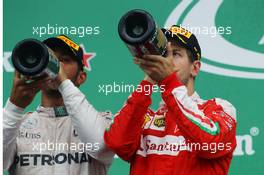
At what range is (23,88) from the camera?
1941 millimetres

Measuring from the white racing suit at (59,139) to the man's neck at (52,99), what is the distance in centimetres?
2

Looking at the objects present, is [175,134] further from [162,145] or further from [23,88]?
[23,88]

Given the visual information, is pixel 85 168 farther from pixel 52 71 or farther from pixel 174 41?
pixel 174 41

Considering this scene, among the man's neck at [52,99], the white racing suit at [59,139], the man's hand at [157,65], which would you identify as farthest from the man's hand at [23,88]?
the man's hand at [157,65]

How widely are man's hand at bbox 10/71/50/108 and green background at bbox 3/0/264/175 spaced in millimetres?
770

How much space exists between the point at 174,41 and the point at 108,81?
0.72 m

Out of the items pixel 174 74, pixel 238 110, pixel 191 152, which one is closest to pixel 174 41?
pixel 174 74

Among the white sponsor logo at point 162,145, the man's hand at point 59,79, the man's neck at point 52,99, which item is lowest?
the white sponsor logo at point 162,145

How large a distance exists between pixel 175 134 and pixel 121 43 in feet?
2.88

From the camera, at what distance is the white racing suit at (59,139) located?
1.98 metres

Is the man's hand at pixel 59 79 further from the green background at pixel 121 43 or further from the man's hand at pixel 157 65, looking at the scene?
the green background at pixel 121 43

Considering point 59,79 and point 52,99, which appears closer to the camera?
point 59,79

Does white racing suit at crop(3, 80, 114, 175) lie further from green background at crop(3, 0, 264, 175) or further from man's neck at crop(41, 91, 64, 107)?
green background at crop(3, 0, 264, 175)

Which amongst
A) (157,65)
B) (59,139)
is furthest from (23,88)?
(157,65)
